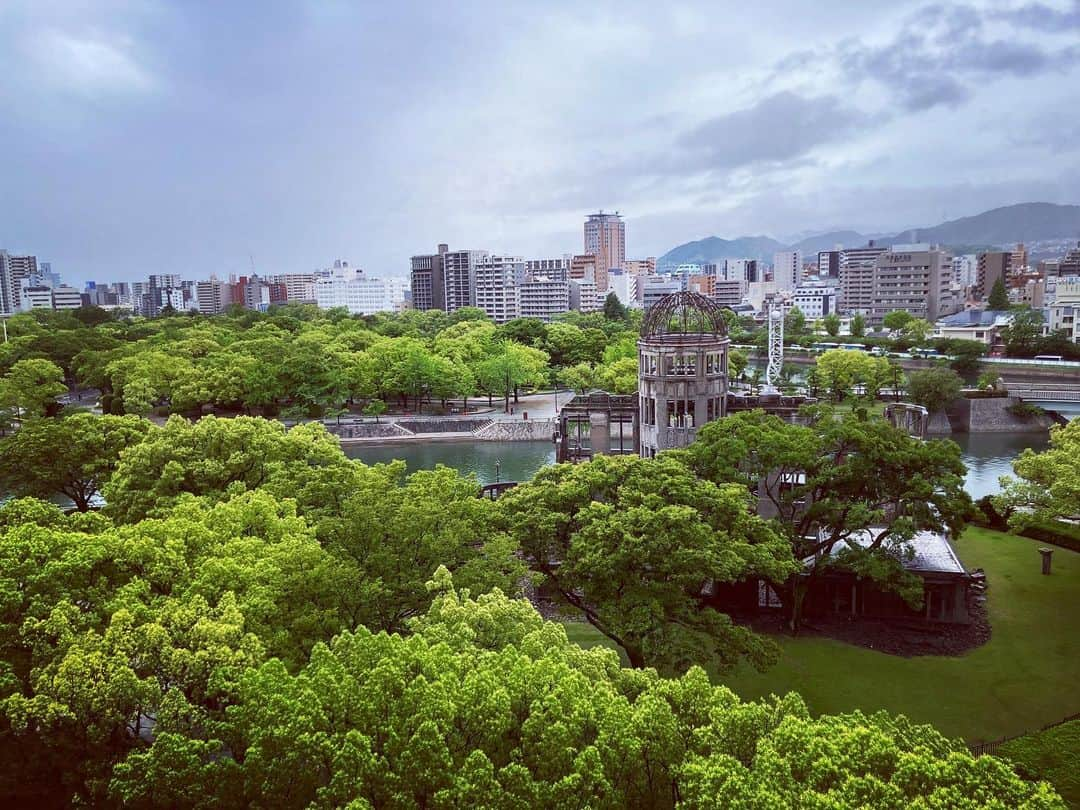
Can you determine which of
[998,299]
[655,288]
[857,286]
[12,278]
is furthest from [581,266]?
[12,278]

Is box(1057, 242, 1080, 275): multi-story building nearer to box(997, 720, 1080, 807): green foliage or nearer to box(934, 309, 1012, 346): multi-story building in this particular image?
box(934, 309, 1012, 346): multi-story building

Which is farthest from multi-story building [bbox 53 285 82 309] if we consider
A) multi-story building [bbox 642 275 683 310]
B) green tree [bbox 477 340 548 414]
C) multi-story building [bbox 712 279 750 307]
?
multi-story building [bbox 712 279 750 307]

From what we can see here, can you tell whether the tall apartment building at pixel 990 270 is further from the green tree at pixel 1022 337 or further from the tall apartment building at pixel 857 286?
the green tree at pixel 1022 337

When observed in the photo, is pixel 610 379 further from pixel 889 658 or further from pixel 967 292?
pixel 967 292

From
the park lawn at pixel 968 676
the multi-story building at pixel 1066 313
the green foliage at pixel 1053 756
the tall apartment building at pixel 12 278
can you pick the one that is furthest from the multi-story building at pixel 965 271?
the tall apartment building at pixel 12 278

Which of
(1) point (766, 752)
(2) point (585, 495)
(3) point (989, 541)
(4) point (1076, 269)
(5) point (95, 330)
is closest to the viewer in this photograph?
(1) point (766, 752)

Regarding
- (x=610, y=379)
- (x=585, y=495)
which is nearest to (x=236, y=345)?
(x=610, y=379)

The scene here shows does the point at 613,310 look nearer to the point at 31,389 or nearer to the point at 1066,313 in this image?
the point at 1066,313
